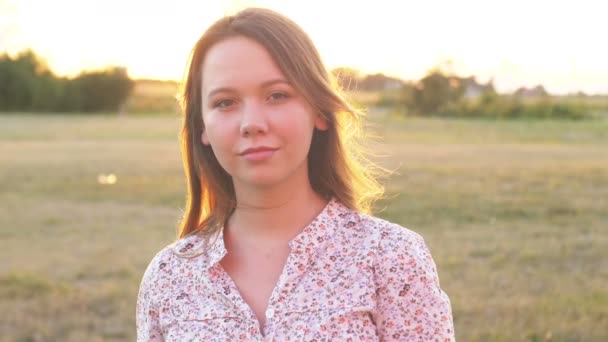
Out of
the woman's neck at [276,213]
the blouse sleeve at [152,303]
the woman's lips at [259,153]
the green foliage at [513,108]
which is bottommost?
the green foliage at [513,108]

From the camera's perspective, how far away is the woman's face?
1.85 metres

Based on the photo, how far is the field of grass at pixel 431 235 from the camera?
504cm

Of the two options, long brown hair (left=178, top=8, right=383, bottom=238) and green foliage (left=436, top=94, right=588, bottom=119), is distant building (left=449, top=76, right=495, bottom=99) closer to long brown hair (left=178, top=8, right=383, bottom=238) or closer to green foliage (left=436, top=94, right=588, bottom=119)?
green foliage (left=436, top=94, right=588, bottom=119)

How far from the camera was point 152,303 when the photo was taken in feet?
6.49

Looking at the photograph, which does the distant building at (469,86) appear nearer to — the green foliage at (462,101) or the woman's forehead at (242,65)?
the green foliage at (462,101)

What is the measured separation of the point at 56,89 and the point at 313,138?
51.0 metres

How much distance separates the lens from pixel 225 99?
1897 millimetres

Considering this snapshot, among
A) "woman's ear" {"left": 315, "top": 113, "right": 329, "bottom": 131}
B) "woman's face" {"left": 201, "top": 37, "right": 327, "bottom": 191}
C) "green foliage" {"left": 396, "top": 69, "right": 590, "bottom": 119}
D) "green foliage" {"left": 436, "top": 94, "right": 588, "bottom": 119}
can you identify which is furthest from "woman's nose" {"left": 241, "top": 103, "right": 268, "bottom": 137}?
"green foliage" {"left": 396, "top": 69, "right": 590, "bottom": 119}

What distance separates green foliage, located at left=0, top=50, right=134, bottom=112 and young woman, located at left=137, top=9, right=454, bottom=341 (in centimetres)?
5059

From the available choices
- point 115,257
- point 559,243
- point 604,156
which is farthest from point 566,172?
point 115,257

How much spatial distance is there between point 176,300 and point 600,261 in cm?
519

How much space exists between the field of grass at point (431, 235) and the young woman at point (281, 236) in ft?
3.04

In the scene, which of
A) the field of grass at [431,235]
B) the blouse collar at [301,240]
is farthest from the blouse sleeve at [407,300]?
the field of grass at [431,235]

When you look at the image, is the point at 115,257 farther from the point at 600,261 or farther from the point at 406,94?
the point at 406,94
